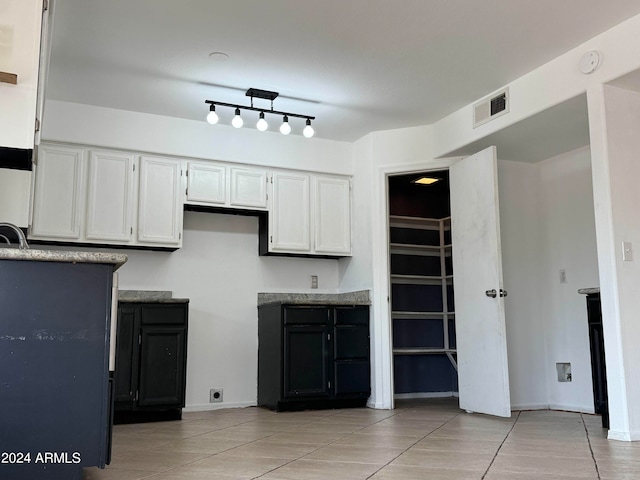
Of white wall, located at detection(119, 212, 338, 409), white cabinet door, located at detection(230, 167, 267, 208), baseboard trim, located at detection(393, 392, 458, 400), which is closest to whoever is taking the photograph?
white wall, located at detection(119, 212, 338, 409)

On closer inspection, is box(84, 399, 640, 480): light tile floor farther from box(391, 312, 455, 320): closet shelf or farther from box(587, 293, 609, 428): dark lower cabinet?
box(391, 312, 455, 320): closet shelf

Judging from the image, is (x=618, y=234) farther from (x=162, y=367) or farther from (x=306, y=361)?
(x=162, y=367)

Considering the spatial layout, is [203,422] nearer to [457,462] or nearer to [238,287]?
[238,287]

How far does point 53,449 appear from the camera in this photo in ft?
7.00

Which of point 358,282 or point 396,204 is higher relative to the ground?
point 396,204

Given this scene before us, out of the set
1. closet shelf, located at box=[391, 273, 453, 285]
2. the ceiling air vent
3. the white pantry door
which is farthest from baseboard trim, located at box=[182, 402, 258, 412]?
the ceiling air vent

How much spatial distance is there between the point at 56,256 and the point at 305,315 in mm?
3065

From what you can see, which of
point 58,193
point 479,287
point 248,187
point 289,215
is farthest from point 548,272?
point 58,193

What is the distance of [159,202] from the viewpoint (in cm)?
501

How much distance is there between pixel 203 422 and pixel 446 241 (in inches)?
136

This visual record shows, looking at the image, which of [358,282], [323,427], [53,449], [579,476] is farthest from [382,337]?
[53,449]

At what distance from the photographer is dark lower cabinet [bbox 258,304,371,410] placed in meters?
4.98

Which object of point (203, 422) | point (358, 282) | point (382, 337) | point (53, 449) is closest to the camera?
point (53, 449)

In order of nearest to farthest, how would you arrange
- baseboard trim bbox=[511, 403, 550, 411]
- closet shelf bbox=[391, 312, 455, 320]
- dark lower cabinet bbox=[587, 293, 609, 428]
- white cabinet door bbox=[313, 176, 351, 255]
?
dark lower cabinet bbox=[587, 293, 609, 428] → baseboard trim bbox=[511, 403, 550, 411] → white cabinet door bbox=[313, 176, 351, 255] → closet shelf bbox=[391, 312, 455, 320]
